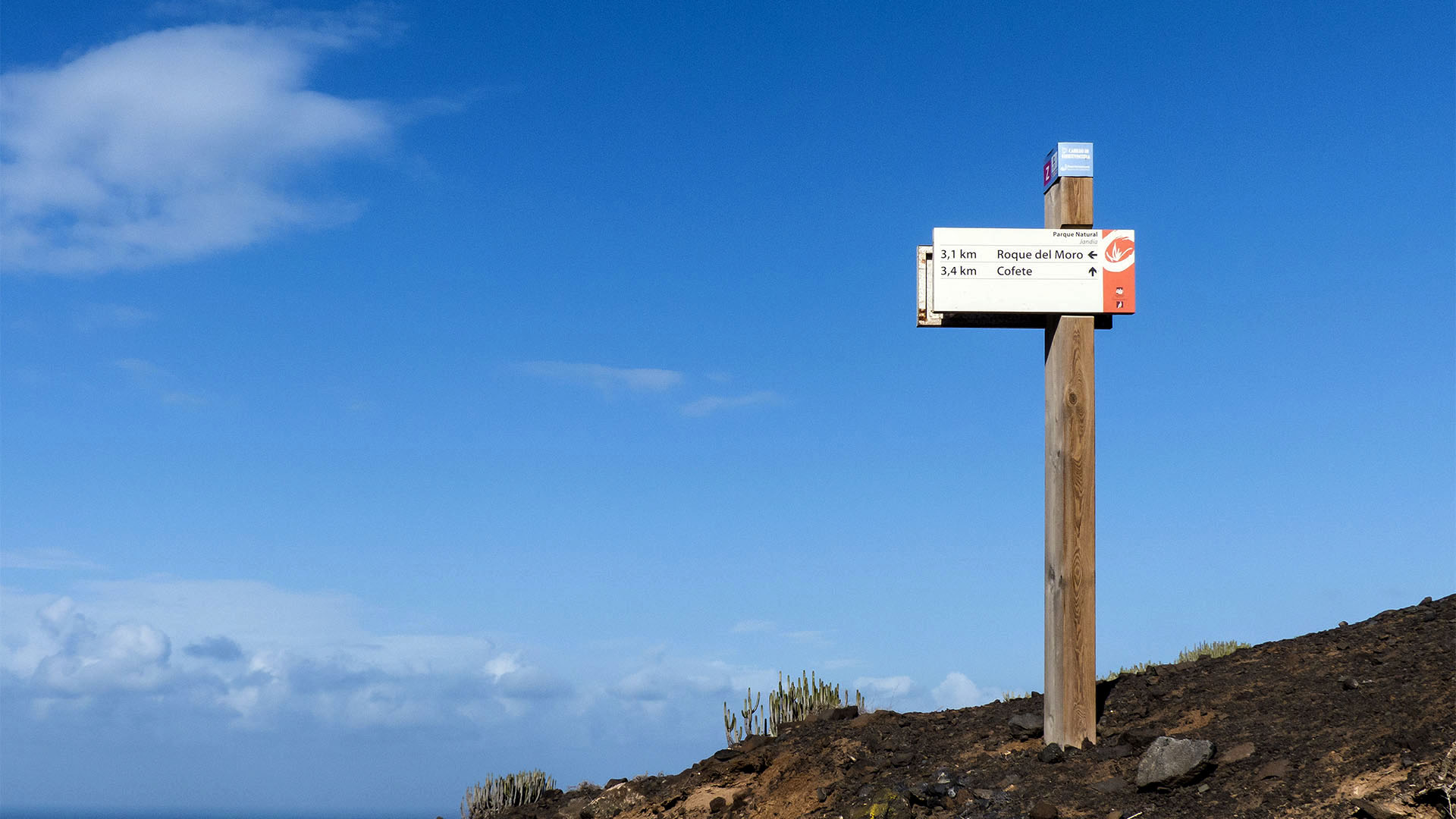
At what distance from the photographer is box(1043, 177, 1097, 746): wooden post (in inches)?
339

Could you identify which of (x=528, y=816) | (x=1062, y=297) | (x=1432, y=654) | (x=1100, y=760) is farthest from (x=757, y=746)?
(x=1432, y=654)

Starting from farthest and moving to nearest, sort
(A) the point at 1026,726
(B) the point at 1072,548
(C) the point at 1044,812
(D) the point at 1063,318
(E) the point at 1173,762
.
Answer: (A) the point at 1026,726 → (D) the point at 1063,318 → (B) the point at 1072,548 → (E) the point at 1173,762 → (C) the point at 1044,812

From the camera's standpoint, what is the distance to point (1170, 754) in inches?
305

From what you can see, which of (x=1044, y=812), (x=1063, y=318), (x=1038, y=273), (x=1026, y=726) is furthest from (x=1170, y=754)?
(x=1038, y=273)

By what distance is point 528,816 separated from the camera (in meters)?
11.4

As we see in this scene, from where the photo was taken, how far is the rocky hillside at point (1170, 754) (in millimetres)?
7238

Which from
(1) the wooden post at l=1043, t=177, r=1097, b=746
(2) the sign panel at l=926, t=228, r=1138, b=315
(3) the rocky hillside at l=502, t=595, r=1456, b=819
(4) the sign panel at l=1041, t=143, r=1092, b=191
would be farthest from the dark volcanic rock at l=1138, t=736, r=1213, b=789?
(4) the sign panel at l=1041, t=143, r=1092, b=191

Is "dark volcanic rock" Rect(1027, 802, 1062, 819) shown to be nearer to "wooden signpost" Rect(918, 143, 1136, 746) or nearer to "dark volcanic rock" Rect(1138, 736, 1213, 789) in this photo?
"dark volcanic rock" Rect(1138, 736, 1213, 789)

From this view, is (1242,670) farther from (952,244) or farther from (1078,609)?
(952,244)

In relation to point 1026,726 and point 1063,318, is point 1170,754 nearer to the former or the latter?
point 1026,726

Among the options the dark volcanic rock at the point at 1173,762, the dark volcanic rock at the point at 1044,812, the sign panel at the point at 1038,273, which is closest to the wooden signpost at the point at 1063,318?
the sign panel at the point at 1038,273

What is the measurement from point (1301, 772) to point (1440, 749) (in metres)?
0.80

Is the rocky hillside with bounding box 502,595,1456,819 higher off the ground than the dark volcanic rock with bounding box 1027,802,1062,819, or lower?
higher

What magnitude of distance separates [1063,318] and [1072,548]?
5.60 ft
